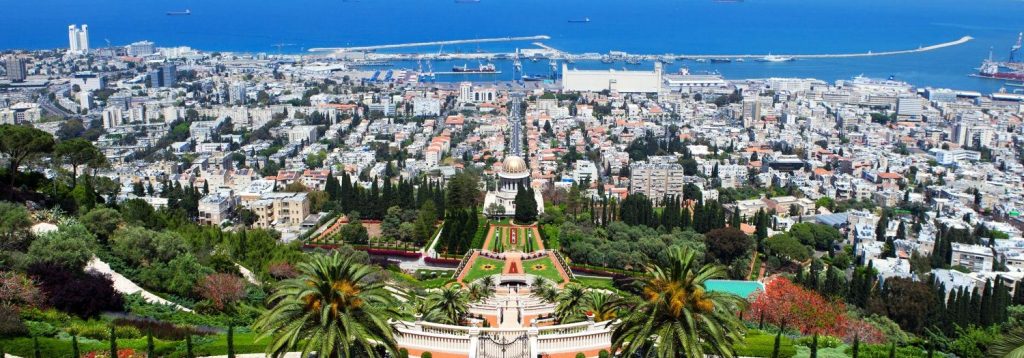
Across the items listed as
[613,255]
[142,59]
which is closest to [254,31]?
[142,59]

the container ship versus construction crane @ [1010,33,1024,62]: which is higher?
construction crane @ [1010,33,1024,62]

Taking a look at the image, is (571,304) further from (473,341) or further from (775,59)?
(775,59)

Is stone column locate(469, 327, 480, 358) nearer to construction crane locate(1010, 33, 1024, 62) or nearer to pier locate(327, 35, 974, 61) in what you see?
pier locate(327, 35, 974, 61)

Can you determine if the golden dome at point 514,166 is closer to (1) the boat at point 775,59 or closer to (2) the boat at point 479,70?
(2) the boat at point 479,70

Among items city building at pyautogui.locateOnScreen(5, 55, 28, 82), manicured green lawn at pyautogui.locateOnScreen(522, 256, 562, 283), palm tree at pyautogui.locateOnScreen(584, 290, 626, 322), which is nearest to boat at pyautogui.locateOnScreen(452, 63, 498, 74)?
city building at pyautogui.locateOnScreen(5, 55, 28, 82)

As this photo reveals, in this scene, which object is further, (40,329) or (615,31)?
(615,31)

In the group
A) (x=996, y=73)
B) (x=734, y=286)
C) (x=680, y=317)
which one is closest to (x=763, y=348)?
(x=680, y=317)
